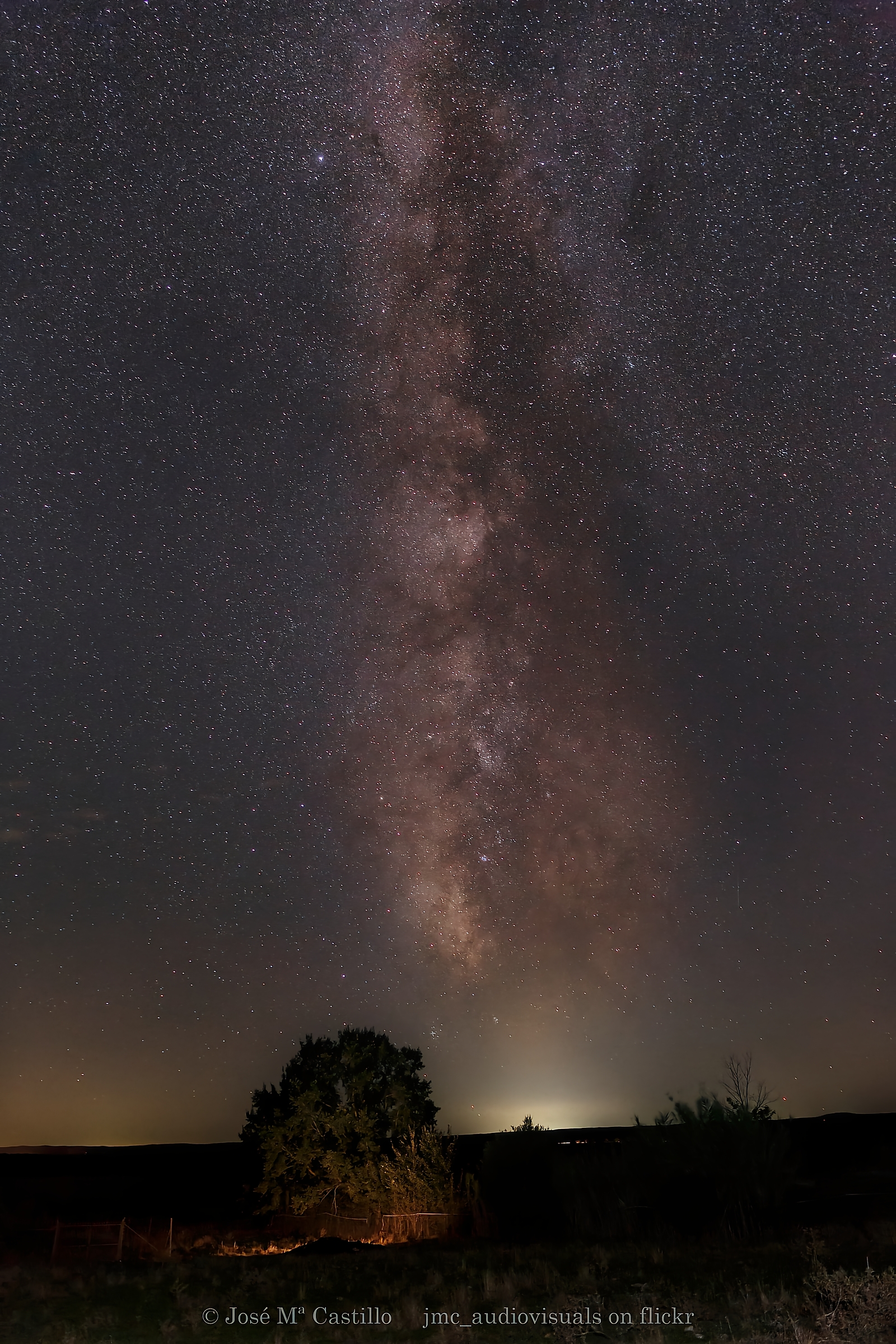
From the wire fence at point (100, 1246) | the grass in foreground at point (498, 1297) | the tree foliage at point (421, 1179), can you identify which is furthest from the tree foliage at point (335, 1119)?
the grass in foreground at point (498, 1297)

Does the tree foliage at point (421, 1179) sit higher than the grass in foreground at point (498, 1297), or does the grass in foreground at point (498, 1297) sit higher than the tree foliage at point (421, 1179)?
the tree foliage at point (421, 1179)

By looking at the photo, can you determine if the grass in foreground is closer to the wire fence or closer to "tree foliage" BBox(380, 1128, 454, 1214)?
the wire fence

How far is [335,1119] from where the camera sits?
1299 inches

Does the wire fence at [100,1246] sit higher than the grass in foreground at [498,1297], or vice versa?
the wire fence at [100,1246]

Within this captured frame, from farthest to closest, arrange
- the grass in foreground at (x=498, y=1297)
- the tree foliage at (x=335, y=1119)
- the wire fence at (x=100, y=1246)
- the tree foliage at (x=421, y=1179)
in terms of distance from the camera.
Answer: the tree foliage at (x=335, y=1119)
the tree foliage at (x=421, y=1179)
the wire fence at (x=100, y=1246)
the grass in foreground at (x=498, y=1297)

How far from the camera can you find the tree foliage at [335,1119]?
3156 centimetres

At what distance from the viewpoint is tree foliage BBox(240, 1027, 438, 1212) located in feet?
104

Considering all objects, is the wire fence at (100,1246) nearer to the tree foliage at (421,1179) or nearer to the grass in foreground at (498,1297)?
the grass in foreground at (498,1297)

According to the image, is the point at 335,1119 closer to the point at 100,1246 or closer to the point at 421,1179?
the point at 421,1179

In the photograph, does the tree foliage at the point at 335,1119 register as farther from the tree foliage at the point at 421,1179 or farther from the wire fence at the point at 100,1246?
the wire fence at the point at 100,1246

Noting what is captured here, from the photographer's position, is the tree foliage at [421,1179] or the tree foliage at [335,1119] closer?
the tree foliage at [421,1179]

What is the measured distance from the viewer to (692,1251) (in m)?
15.8

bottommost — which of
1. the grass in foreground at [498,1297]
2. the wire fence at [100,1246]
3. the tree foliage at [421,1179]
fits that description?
the grass in foreground at [498,1297]

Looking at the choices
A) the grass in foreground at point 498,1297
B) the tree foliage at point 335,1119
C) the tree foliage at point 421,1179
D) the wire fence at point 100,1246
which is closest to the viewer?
the grass in foreground at point 498,1297
